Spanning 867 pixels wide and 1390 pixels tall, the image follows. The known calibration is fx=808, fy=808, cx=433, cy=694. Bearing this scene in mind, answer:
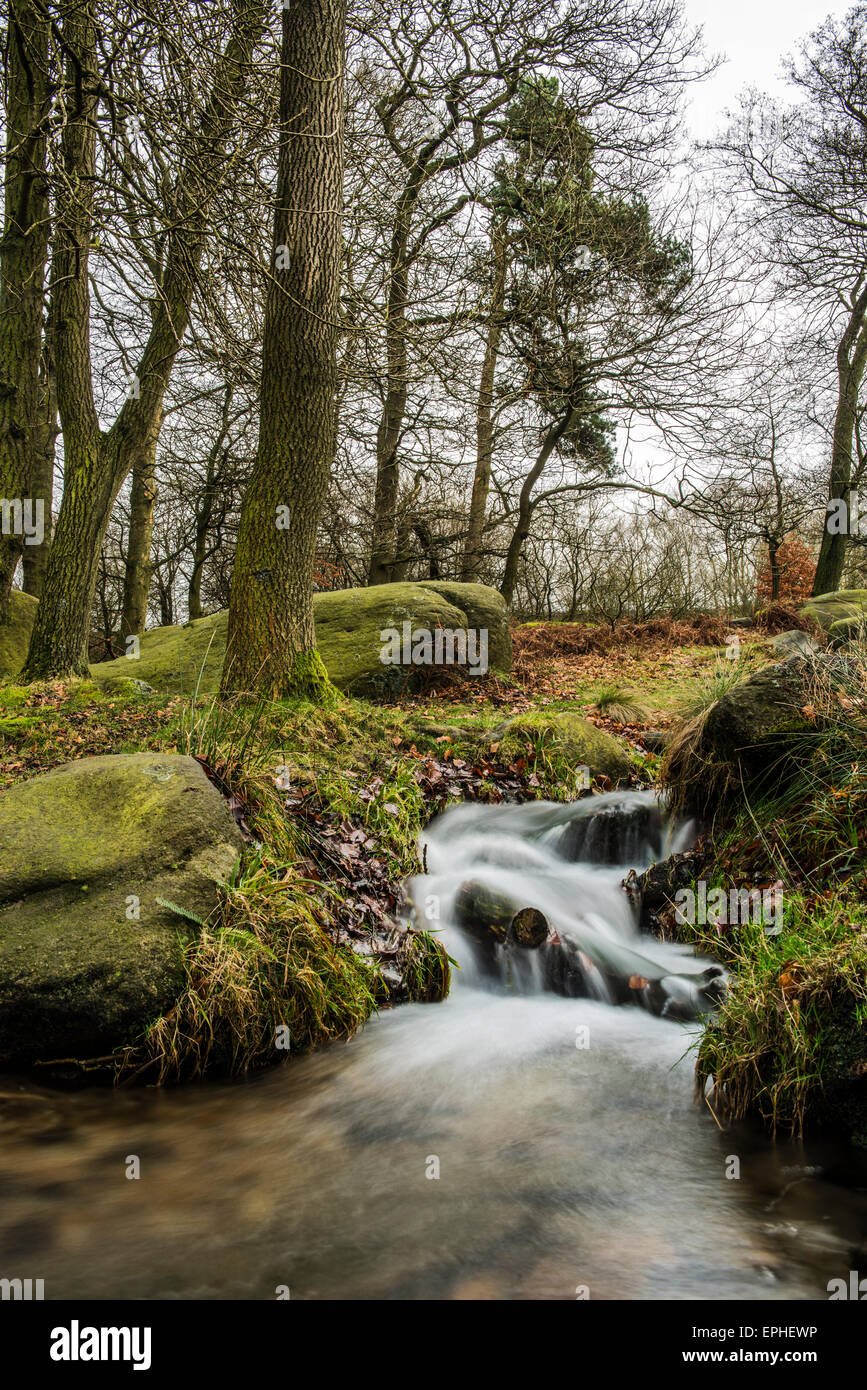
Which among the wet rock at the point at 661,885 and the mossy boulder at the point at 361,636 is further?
the mossy boulder at the point at 361,636

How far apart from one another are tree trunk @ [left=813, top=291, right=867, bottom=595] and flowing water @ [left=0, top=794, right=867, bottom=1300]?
15.5 meters

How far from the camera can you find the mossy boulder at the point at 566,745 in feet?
25.3

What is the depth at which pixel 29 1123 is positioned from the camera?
3.42 m

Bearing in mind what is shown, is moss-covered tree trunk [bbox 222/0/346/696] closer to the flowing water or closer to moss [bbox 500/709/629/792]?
moss [bbox 500/709/629/792]

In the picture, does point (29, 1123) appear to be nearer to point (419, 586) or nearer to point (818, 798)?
point (818, 798)

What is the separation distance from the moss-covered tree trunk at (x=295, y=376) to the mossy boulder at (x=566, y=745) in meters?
1.96

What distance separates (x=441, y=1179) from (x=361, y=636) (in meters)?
8.26

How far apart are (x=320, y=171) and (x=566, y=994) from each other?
23.5 ft

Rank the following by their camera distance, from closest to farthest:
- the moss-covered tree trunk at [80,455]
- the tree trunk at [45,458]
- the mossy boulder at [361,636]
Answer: the moss-covered tree trunk at [80,455]
the mossy boulder at [361,636]
the tree trunk at [45,458]

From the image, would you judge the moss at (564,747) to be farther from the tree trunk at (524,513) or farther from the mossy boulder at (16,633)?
the tree trunk at (524,513)

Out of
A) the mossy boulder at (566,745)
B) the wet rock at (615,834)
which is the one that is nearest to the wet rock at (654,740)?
the mossy boulder at (566,745)

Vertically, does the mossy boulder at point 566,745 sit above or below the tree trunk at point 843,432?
below

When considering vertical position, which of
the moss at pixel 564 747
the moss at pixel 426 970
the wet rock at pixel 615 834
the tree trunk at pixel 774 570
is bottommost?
the moss at pixel 426 970

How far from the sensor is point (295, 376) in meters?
7.26
